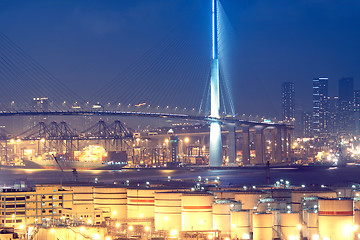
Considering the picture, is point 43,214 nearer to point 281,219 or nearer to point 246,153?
point 281,219

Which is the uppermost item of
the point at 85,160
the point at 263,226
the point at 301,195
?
the point at 85,160

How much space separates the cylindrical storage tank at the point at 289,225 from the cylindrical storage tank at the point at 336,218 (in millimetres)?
722

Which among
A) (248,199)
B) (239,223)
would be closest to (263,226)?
(239,223)

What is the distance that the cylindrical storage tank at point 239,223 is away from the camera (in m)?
16.6

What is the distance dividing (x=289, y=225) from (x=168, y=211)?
3.24m

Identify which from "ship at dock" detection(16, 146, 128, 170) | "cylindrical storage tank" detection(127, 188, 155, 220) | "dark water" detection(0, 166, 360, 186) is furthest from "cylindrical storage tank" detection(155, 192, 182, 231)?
"ship at dock" detection(16, 146, 128, 170)

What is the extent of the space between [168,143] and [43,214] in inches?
2072

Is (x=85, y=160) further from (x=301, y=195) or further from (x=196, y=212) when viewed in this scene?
(x=196, y=212)

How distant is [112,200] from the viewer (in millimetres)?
20125

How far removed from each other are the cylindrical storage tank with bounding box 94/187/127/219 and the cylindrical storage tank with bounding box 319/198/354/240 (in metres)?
5.95

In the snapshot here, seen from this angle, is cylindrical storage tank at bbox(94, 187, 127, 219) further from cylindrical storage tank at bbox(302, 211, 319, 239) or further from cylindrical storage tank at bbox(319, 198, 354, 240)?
cylindrical storage tank at bbox(319, 198, 354, 240)

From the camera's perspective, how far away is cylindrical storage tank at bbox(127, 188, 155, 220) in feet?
63.9

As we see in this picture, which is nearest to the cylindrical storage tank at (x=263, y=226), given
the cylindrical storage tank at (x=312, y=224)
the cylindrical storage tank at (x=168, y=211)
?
the cylindrical storage tank at (x=312, y=224)

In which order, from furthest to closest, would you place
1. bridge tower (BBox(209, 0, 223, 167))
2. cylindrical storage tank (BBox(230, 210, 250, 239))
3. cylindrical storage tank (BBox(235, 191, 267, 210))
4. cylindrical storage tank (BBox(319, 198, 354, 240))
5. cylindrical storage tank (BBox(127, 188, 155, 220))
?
1. bridge tower (BBox(209, 0, 223, 167))
2. cylindrical storage tank (BBox(127, 188, 155, 220))
3. cylindrical storage tank (BBox(235, 191, 267, 210))
4. cylindrical storage tank (BBox(230, 210, 250, 239))
5. cylindrical storage tank (BBox(319, 198, 354, 240))
